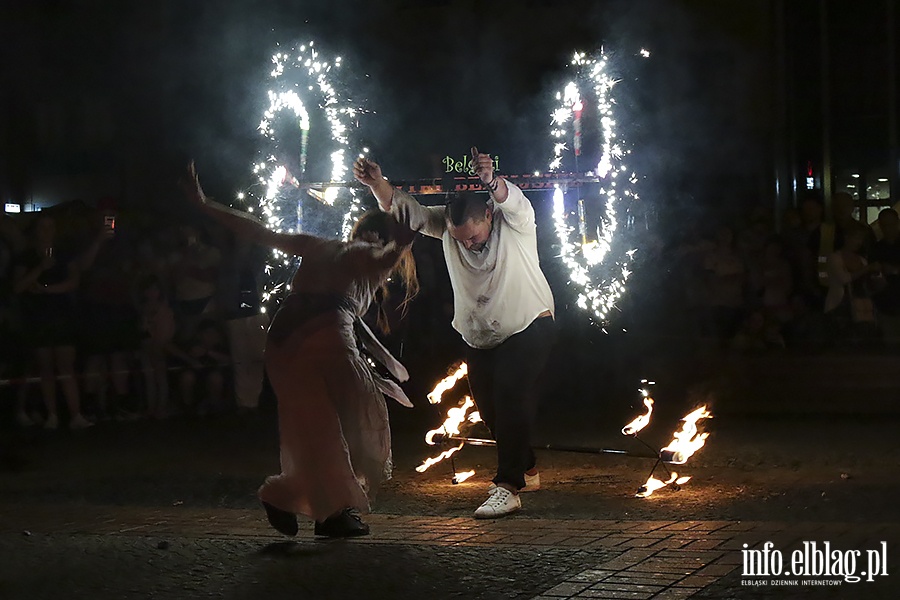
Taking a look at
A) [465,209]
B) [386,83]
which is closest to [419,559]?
[465,209]

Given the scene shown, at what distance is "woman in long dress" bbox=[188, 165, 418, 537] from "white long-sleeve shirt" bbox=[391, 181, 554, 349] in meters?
0.72

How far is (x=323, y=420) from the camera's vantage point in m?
5.72

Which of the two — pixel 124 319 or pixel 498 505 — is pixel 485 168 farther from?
pixel 124 319

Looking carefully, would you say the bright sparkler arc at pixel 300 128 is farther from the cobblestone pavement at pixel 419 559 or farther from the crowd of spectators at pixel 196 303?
the cobblestone pavement at pixel 419 559

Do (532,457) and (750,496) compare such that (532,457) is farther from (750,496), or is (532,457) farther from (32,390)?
(32,390)

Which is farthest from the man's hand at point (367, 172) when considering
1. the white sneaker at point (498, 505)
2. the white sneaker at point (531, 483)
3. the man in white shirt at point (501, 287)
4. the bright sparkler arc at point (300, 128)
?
the bright sparkler arc at point (300, 128)

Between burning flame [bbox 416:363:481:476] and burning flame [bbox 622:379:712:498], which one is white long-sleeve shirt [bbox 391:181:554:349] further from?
burning flame [bbox 622:379:712:498]

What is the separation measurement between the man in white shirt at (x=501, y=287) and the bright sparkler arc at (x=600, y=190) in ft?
13.8

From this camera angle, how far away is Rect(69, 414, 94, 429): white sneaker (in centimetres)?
1076

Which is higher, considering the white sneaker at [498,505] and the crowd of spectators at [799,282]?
the crowd of spectators at [799,282]

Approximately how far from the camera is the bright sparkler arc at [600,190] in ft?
35.9

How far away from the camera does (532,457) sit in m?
6.96

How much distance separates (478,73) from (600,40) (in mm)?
1661

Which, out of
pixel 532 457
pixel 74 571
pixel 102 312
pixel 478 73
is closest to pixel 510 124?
pixel 478 73
